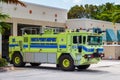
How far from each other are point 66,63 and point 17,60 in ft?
14.1

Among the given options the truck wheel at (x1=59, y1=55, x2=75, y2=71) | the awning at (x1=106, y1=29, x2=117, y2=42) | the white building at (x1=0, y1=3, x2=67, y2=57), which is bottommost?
the truck wheel at (x1=59, y1=55, x2=75, y2=71)

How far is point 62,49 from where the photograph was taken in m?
23.1

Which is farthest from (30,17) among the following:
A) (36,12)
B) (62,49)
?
(62,49)

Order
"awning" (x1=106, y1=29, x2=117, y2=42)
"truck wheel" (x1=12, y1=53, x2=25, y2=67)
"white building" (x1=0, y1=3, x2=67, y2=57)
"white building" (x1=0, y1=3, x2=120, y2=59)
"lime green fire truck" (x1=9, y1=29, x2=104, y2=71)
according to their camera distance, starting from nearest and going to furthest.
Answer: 1. "lime green fire truck" (x1=9, y1=29, x2=104, y2=71)
2. "truck wheel" (x1=12, y1=53, x2=25, y2=67)
3. "white building" (x1=0, y1=3, x2=67, y2=57)
4. "white building" (x1=0, y1=3, x2=120, y2=59)
5. "awning" (x1=106, y1=29, x2=117, y2=42)

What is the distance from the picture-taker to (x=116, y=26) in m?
48.1

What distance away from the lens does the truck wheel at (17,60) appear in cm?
2551

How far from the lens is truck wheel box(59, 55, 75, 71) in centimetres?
2262

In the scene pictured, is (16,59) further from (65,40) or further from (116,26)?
(116,26)

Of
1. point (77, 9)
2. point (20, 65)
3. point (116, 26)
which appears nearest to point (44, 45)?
point (20, 65)

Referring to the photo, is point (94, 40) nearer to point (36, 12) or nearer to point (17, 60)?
point (17, 60)

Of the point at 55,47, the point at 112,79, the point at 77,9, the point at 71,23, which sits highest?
the point at 77,9

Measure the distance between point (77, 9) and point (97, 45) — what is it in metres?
60.4

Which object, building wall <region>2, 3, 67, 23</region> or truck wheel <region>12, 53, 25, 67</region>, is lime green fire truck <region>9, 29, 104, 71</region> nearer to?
truck wheel <region>12, 53, 25, 67</region>

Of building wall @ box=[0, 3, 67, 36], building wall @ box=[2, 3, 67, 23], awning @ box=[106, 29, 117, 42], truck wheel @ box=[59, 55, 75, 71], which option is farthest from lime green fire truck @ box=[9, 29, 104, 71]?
awning @ box=[106, 29, 117, 42]
